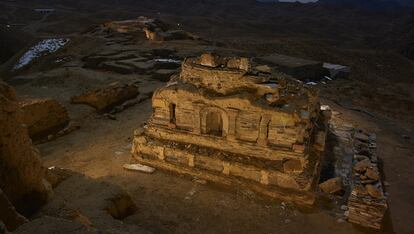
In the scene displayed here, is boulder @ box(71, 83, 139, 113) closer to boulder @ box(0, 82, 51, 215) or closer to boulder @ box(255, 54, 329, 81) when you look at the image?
boulder @ box(255, 54, 329, 81)

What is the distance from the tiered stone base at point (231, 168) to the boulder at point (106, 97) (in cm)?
465

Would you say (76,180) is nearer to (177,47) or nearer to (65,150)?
(65,150)

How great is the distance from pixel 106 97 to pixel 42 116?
2.78 meters

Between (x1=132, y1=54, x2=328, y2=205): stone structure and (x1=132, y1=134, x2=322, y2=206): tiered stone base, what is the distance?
0.06 ft

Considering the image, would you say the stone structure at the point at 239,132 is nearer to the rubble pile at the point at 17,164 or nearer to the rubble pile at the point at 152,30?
the rubble pile at the point at 17,164

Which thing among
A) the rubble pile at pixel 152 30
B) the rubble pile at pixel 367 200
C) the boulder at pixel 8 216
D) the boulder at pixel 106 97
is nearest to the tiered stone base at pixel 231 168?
the rubble pile at pixel 367 200

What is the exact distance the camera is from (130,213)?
22.5 ft

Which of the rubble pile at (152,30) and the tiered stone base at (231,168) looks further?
the rubble pile at (152,30)

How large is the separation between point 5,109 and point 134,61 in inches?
529

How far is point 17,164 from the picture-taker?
4.92m

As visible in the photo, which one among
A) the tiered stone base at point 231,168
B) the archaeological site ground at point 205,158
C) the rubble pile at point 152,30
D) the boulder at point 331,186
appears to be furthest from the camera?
the rubble pile at point 152,30

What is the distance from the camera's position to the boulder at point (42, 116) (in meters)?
10.2

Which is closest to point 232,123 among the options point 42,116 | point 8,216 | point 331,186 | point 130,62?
point 331,186

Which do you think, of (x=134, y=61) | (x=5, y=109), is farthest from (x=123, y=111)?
(x=5, y=109)
